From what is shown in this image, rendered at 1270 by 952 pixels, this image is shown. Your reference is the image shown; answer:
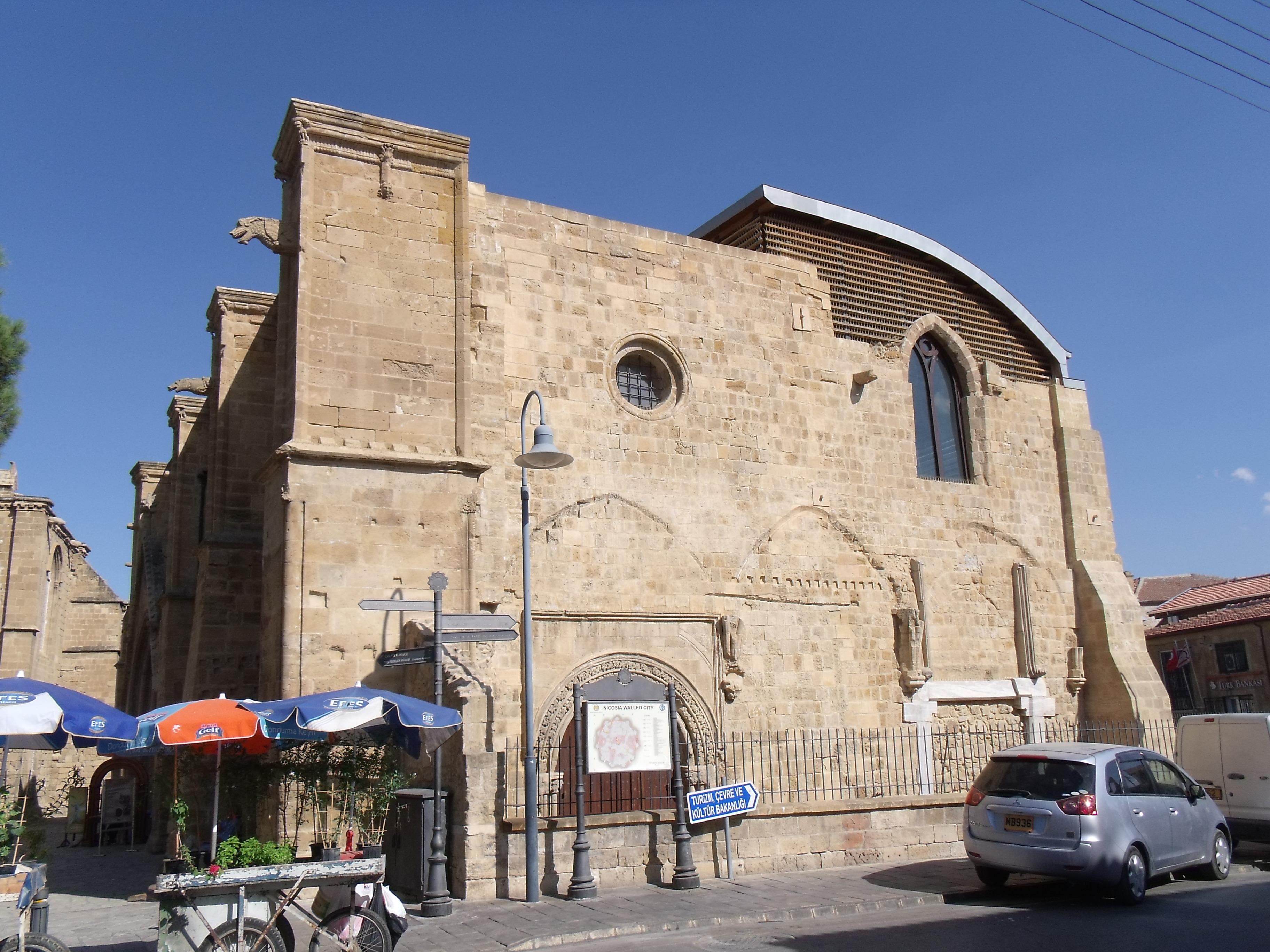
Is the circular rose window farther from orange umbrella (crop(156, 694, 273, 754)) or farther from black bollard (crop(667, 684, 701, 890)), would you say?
orange umbrella (crop(156, 694, 273, 754))

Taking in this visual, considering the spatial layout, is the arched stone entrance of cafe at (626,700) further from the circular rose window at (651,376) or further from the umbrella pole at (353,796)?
the circular rose window at (651,376)

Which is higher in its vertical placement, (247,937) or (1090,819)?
(1090,819)

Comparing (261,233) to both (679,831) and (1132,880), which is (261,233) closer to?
(679,831)

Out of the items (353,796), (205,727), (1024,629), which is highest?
(1024,629)

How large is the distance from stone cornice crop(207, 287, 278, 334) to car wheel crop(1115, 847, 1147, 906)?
14.1 metres

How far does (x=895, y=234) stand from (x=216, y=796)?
1457 centimetres

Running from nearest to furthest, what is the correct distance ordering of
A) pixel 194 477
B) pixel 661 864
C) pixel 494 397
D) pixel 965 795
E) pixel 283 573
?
1. pixel 661 864
2. pixel 283 573
3. pixel 965 795
4. pixel 494 397
5. pixel 194 477

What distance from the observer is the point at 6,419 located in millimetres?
16812

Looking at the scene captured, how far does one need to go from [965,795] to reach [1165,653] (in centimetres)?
2167

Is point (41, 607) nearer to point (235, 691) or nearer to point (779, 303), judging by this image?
point (235, 691)

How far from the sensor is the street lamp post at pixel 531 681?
961cm

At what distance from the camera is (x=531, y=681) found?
31.0ft

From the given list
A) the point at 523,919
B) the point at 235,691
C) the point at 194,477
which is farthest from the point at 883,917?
the point at 194,477

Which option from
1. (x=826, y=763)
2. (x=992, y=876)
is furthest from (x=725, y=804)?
(x=826, y=763)
